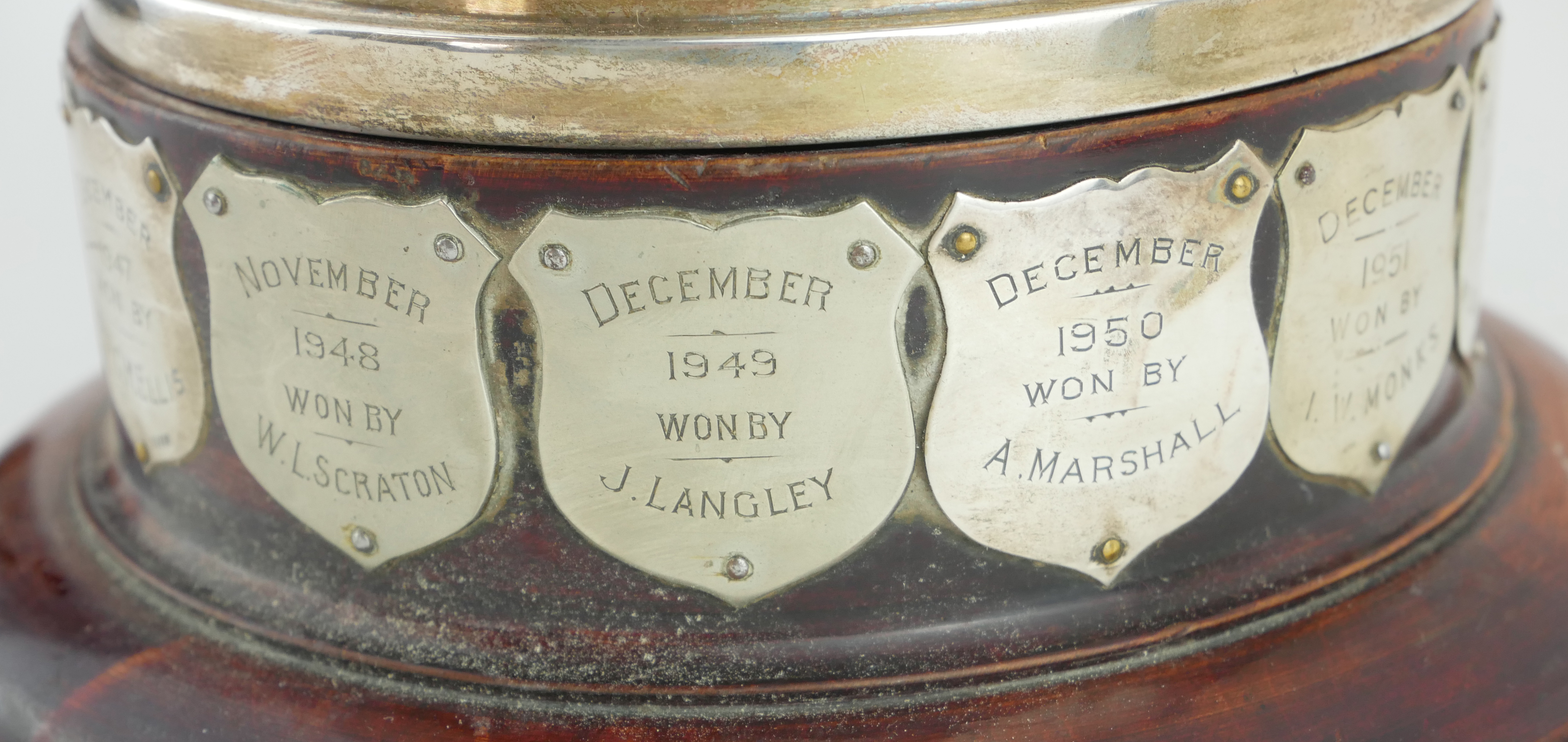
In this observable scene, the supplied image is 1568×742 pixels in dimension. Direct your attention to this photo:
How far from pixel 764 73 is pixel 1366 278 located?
467 millimetres

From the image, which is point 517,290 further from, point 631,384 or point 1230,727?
point 1230,727

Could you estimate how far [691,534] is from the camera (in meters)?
1.06

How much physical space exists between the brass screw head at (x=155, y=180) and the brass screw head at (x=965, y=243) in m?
0.55

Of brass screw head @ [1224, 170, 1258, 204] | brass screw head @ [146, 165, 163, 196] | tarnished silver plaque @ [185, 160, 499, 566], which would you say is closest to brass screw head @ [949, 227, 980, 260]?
brass screw head @ [1224, 170, 1258, 204]

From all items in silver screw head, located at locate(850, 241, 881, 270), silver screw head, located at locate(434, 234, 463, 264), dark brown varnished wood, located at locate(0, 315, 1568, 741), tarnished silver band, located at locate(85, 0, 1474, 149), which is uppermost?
tarnished silver band, located at locate(85, 0, 1474, 149)

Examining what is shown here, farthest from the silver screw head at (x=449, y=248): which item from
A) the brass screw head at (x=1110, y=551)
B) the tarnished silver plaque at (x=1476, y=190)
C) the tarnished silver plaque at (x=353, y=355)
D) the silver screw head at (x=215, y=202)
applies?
the tarnished silver plaque at (x=1476, y=190)

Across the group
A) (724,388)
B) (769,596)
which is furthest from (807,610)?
(724,388)

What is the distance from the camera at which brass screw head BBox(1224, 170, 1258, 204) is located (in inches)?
40.8

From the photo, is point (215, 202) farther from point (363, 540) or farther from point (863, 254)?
point (863, 254)

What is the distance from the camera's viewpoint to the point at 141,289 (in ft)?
3.92

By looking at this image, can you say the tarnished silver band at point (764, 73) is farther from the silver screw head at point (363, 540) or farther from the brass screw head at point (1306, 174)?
the silver screw head at point (363, 540)

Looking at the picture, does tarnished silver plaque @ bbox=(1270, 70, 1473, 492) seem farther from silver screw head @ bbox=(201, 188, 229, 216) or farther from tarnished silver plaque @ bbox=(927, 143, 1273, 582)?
silver screw head @ bbox=(201, 188, 229, 216)

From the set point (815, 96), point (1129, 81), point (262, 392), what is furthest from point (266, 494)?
point (1129, 81)

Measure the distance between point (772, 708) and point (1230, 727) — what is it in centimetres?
30
